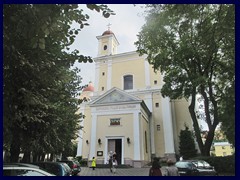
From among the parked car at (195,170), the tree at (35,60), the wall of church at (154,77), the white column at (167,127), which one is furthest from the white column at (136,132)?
the parked car at (195,170)

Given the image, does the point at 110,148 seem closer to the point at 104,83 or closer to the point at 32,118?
the point at 104,83

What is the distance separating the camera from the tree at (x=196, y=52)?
11.3 feet

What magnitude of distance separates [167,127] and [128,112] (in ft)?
19.6

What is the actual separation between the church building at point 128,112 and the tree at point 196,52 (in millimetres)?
432

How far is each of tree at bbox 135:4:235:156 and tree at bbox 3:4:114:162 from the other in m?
1.30

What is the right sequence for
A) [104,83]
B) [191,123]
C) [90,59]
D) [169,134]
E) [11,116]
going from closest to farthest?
[11,116] → [90,59] → [169,134] → [191,123] → [104,83]

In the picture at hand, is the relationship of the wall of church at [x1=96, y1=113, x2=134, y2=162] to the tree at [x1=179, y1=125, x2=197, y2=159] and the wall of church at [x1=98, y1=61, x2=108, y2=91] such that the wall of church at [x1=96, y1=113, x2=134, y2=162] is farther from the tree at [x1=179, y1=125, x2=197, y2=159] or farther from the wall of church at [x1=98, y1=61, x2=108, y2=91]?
the tree at [x1=179, y1=125, x2=197, y2=159]

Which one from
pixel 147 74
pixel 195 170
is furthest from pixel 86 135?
pixel 195 170

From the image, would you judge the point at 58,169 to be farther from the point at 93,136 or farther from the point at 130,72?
the point at 93,136

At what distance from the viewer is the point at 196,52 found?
5746mm

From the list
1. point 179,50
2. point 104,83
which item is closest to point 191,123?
point 179,50

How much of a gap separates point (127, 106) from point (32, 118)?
6636mm

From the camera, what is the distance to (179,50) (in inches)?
285

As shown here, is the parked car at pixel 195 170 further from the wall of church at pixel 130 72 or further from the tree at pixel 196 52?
the wall of church at pixel 130 72
